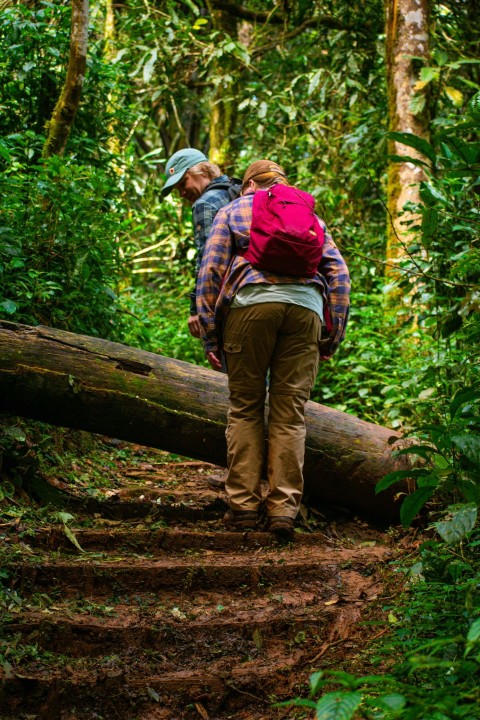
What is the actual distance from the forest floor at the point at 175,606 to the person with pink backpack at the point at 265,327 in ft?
1.03

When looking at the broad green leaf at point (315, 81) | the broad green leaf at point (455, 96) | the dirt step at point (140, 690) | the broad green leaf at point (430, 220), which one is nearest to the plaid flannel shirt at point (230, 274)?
the broad green leaf at point (430, 220)

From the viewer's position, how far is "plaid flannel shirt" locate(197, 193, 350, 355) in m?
4.15

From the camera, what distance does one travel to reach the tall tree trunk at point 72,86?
6008mm

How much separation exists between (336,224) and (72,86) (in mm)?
4182

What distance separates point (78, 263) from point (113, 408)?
142 cm

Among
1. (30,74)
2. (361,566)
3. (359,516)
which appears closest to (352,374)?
(359,516)

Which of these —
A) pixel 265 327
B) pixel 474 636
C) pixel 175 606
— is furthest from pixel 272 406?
pixel 474 636

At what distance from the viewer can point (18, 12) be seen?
683 cm

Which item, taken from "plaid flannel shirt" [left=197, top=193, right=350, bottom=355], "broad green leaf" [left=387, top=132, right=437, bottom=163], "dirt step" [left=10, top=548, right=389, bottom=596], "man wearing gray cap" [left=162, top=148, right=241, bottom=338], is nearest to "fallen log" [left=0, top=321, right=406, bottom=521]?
"plaid flannel shirt" [left=197, top=193, right=350, bottom=355]

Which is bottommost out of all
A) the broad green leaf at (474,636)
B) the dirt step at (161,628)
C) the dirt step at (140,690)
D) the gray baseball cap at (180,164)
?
the dirt step at (161,628)

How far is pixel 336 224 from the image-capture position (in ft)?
30.7

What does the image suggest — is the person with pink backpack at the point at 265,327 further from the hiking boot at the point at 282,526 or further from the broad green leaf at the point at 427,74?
the broad green leaf at the point at 427,74

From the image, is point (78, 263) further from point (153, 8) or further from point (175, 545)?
point (153, 8)

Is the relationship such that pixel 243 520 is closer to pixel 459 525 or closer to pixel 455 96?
pixel 459 525
